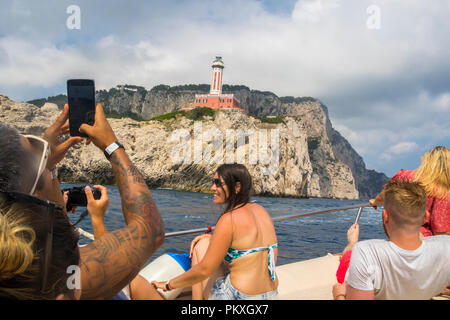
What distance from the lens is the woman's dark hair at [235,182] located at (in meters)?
1.99

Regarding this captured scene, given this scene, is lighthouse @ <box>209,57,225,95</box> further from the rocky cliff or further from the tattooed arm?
the tattooed arm

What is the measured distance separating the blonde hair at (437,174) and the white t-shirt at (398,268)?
37.2 inches

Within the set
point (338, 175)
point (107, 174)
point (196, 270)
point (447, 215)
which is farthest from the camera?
point (338, 175)

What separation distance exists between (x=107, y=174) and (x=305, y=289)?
4909 cm

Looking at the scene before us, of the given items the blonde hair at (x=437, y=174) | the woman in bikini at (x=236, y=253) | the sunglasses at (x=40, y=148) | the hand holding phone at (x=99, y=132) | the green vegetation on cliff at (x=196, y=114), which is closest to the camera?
the sunglasses at (x=40, y=148)

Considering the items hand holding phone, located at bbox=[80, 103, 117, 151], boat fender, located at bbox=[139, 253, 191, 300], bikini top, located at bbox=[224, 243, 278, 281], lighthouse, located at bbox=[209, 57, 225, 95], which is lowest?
boat fender, located at bbox=[139, 253, 191, 300]

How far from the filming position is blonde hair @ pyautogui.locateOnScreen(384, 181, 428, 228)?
57.2 inches

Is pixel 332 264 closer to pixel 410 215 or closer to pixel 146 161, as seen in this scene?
pixel 410 215

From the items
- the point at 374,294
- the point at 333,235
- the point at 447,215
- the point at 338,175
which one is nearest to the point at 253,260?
the point at 374,294

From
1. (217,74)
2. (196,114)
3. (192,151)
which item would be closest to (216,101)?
(217,74)

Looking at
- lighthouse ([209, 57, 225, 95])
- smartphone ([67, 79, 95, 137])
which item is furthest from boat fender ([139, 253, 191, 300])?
lighthouse ([209, 57, 225, 95])

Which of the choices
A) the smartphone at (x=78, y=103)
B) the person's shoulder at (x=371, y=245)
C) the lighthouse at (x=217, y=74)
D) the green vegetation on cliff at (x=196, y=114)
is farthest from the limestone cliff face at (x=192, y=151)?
the smartphone at (x=78, y=103)

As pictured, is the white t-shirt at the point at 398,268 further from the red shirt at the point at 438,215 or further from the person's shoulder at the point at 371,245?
the red shirt at the point at 438,215

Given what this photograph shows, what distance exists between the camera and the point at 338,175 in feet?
272
